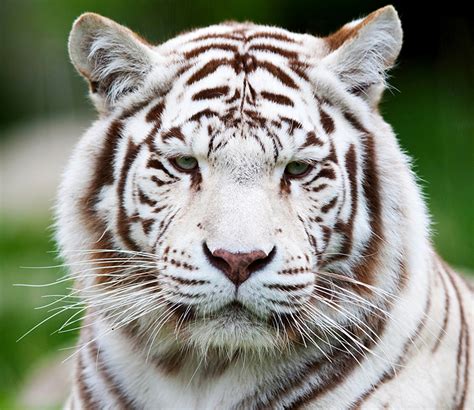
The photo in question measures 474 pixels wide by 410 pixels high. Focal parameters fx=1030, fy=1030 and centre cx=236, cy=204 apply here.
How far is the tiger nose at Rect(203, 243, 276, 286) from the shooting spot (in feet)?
8.29

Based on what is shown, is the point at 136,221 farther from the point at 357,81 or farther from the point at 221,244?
the point at 357,81

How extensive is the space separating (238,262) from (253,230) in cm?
10

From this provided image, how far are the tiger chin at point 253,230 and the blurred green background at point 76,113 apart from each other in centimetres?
205

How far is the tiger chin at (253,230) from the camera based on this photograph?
2.67 m

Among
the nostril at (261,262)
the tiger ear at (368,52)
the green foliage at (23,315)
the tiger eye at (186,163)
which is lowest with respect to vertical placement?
the green foliage at (23,315)

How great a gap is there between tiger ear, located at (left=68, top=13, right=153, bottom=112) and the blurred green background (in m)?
2.18

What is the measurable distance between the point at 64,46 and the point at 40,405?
29.2 ft

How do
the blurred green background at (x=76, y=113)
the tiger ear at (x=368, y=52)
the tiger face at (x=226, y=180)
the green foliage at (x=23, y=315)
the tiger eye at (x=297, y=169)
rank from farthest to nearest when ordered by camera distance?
1. the blurred green background at (x=76, y=113)
2. the green foliage at (x=23, y=315)
3. the tiger ear at (x=368, y=52)
4. the tiger eye at (x=297, y=169)
5. the tiger face at (x=226, y=180)

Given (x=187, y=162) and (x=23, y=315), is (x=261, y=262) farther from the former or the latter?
(x=23, y=315)

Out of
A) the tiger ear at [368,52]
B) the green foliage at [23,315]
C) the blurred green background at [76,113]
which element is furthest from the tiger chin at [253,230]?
the blurred green background at [76,113]

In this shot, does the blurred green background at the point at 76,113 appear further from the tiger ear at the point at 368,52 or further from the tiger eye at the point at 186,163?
the tiger ear at the point at 368,52

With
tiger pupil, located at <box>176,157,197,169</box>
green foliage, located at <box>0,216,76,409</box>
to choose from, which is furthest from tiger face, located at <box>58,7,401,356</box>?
green foliage, located at <box>0,216,76,409</box>

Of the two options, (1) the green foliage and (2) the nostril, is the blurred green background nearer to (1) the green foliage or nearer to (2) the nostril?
(1) the green foliage

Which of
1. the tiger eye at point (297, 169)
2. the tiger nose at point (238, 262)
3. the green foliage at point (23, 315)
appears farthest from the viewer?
the green foliage at point (23, 315)
